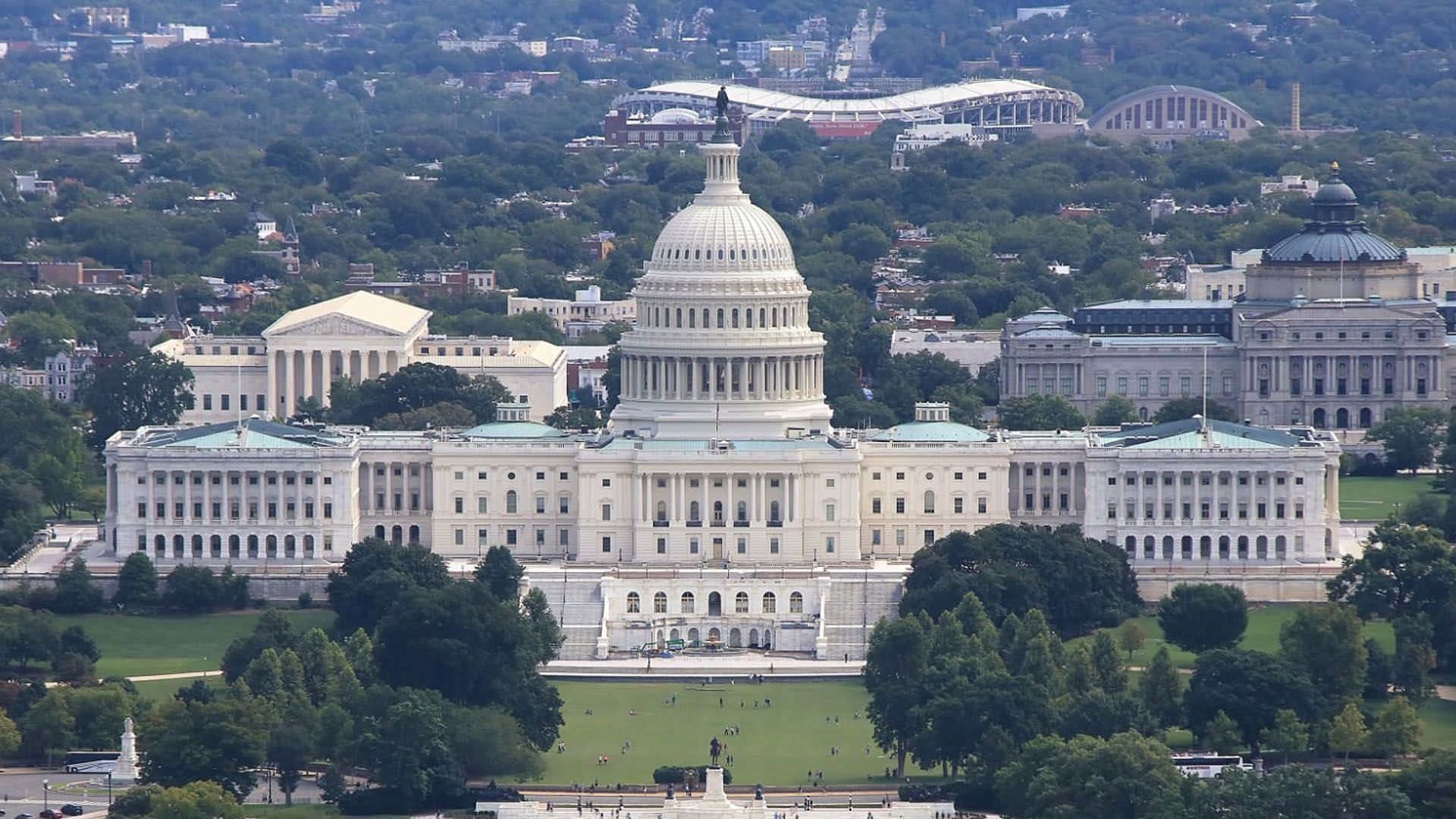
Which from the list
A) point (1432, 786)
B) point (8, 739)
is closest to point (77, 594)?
point (8, 739)

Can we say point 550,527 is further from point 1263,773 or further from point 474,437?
point 1263,773

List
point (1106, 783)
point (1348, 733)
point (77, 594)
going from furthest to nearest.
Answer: point (77, 594), point (1348, 733), point (1106, 783)

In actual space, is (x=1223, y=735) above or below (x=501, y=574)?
below

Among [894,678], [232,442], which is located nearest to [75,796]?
[894,678]

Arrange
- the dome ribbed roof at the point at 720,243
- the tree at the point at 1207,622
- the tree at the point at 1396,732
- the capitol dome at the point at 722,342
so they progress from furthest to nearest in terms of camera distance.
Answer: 1. the dome ribbed roof at the point at 720,243
2. the capitol dome at the point at 722,342
3. the tree at the point at 1207,622
4. the tree at the point at 1396,732

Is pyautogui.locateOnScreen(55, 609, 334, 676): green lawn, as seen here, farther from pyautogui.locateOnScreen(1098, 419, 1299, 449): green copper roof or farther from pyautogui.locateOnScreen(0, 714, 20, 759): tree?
pyautogui.locateOnScreen(1098, 419, 1299, 449): green copper roof

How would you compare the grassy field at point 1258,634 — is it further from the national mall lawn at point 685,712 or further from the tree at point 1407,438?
the tree at point 1407,438

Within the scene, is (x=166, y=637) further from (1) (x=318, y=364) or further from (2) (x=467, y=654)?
(1) (x=318, y=364)

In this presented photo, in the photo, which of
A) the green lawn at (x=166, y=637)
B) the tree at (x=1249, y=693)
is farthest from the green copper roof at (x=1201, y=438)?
the tree at (x=1249, y=693)
